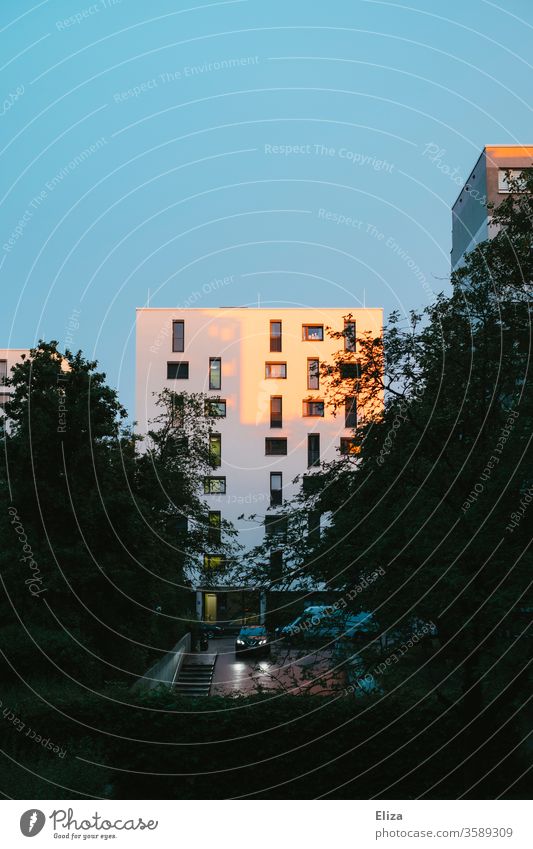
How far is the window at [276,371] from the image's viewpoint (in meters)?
63.3

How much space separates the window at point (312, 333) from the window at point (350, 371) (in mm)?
45857

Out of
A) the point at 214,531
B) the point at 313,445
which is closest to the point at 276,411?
the point at 313,445

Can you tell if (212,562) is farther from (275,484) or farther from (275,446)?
(275,446)

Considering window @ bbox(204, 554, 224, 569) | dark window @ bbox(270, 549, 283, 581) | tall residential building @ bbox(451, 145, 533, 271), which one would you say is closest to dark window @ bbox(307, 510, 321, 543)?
dark window @ bbox(270, 549, 283, 581)

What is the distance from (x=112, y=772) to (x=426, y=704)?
5.28 metres

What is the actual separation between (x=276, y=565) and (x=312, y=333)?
48.1m

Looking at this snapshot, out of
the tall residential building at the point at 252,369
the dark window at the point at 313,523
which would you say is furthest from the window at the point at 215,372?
the dark window at the point at 313,523

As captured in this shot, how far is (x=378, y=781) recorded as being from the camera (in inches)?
579

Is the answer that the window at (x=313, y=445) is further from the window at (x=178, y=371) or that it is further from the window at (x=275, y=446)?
the window at (x=178, y=371)

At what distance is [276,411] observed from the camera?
63.7 meters

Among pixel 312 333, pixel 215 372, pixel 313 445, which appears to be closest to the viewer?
pixel 313 445

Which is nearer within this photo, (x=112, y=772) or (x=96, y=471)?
(x=112, y=772)
